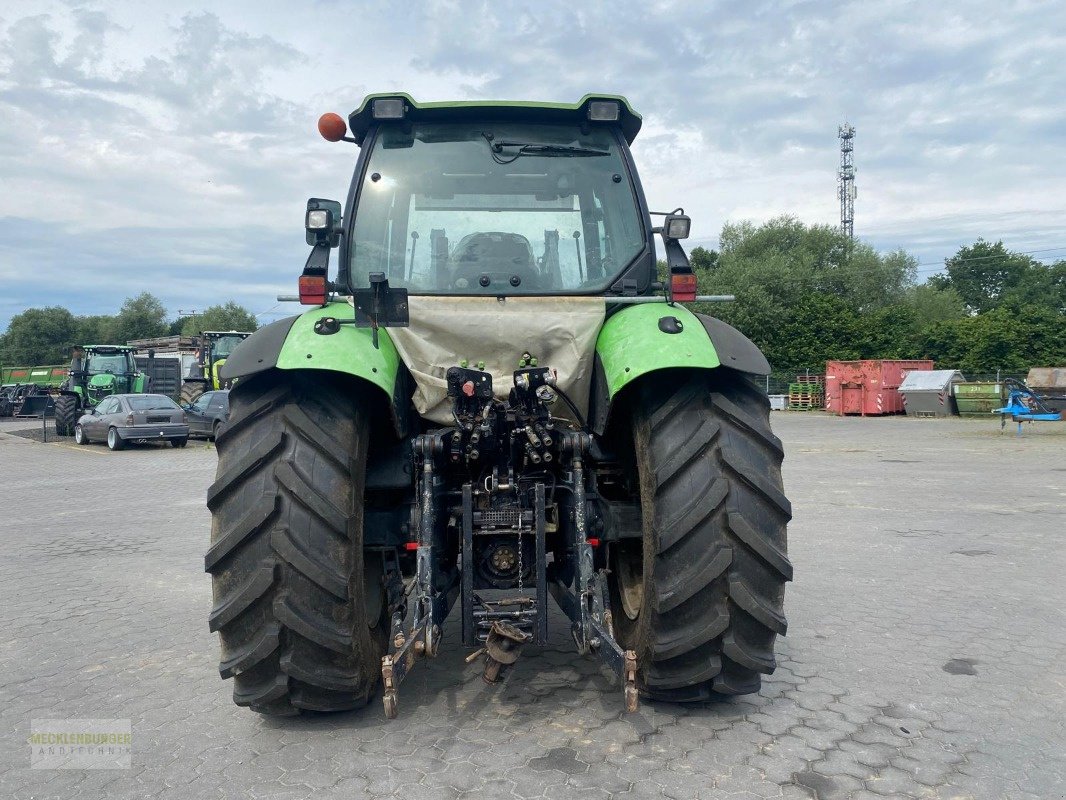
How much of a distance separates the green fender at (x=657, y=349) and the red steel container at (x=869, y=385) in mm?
28994

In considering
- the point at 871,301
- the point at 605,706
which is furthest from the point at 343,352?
the point at 871,301

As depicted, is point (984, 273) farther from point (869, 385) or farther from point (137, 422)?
point (137, 422)

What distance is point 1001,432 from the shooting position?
824 inches

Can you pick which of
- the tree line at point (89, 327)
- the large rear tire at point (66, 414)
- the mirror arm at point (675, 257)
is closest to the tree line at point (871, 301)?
the large rear tire at point (66, 414)

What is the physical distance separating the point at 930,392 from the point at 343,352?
2918 cm

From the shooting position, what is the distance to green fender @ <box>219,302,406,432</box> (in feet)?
10.0

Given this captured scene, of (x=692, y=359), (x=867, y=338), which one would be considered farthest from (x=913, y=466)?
(x=867, y=338)

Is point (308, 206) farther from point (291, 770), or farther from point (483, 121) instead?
point (291, 770)

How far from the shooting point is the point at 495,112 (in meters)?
3.94

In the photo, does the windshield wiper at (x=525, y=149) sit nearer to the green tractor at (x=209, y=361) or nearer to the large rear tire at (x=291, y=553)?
the large rear tire at (x=291, y=553)

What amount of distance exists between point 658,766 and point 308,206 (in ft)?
9.48

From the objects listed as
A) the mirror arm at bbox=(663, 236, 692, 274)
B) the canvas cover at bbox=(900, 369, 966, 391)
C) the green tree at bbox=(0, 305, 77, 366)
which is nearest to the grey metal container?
the canvas cover at bbox=(900, 369, 966, 391)

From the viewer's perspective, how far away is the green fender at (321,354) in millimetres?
3061

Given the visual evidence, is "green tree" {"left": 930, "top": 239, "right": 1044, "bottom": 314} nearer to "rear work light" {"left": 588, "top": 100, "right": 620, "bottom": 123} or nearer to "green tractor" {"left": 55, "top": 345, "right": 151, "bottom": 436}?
"green tractor" {"left": 55, "top": 345, "right": 151, "bottom": 436}
